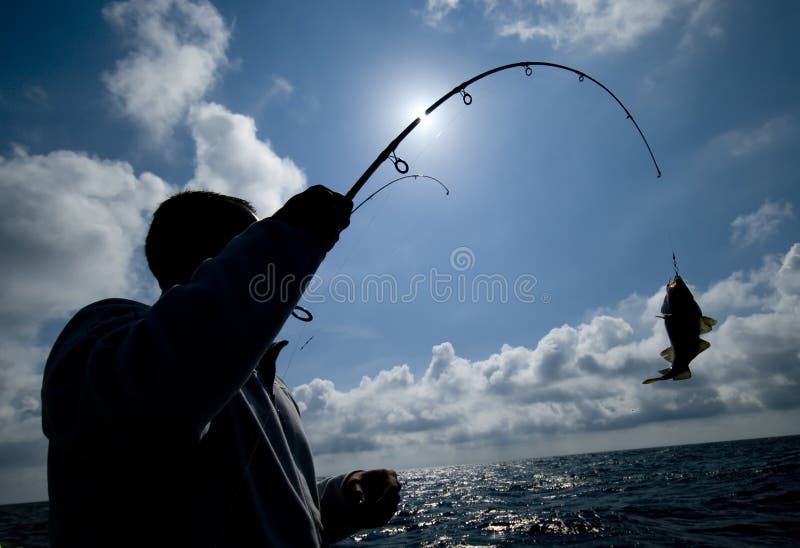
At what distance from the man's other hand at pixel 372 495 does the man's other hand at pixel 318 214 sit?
1591mm

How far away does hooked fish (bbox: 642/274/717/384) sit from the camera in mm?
5215

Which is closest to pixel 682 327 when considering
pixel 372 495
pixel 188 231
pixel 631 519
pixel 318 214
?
pixel 372 495

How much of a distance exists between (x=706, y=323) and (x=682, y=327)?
668 millimetres

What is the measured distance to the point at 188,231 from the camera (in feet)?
4.76

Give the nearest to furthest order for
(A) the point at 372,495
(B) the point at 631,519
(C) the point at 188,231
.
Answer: (C) the point at 188,231
(A) the point at 372,495
(B) the point at 631,519

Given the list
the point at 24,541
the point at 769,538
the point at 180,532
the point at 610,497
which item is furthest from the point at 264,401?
the point at 24,541

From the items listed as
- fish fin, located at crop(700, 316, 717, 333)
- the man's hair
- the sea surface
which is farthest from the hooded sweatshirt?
the sea surface

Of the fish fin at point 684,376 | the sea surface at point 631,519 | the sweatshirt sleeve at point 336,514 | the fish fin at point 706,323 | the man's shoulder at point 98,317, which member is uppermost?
the fish fin at point 706,323

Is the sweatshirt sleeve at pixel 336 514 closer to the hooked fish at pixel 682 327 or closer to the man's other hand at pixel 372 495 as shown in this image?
the man's other hand at pixel 372 495

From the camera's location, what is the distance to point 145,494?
1026mm

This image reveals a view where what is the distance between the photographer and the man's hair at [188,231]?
143 cm

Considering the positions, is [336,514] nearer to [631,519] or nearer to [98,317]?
[98,317]

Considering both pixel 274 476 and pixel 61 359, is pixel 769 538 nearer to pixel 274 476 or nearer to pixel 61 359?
pixel 274 476

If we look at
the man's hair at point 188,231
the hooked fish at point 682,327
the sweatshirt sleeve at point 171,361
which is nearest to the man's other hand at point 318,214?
the sweatshirt sleeve at point 171,361
